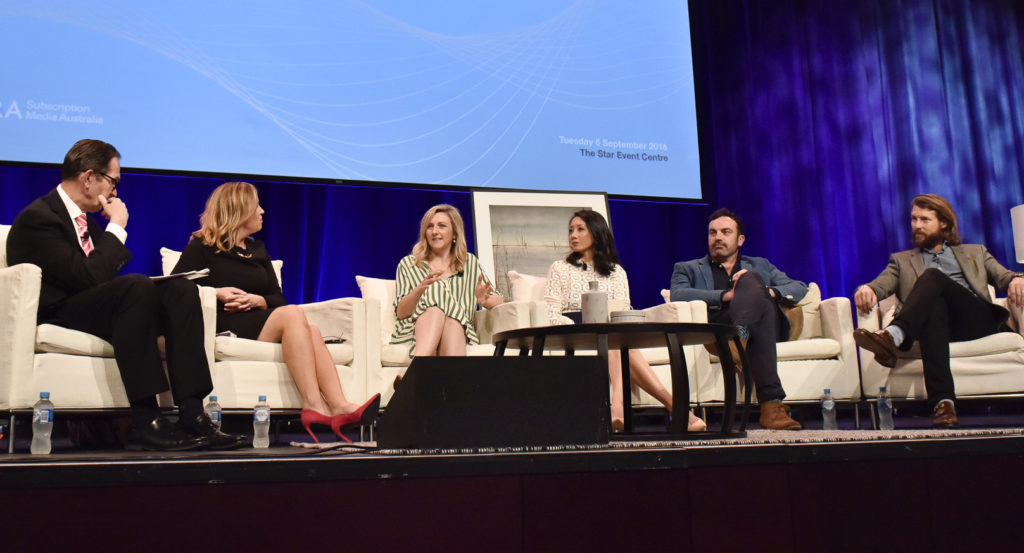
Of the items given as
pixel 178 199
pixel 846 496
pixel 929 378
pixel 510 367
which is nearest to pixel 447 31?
pixel 178 199

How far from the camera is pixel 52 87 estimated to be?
3.79 m

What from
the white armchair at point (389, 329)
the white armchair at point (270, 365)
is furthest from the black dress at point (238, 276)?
the white armchair at point (389, 329)

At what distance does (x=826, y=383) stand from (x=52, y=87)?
3.53 meters

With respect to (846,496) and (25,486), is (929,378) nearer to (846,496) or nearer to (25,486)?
(846,496)

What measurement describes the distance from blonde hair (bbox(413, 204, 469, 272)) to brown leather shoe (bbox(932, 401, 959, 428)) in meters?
1.93

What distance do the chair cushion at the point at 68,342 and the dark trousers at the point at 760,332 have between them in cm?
223

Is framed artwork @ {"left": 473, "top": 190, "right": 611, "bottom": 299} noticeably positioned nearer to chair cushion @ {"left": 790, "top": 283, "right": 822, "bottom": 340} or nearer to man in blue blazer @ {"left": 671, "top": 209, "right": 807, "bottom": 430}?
man in blue blazer @ {"left": 671, "top": 209, "right": 807, "bottom": 430}

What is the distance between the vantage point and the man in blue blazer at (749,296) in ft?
10.8

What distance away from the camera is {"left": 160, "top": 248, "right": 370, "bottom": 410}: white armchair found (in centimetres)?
303

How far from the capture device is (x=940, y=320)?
11.0 feet

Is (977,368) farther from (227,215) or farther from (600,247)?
(227,215)

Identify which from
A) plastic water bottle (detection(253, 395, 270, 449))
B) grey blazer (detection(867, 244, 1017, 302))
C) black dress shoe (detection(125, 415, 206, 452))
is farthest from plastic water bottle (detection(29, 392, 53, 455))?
grey blazer (detection(867, 244, 1017, 302))

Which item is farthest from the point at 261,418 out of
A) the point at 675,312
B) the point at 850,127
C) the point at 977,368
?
the point at 850,127

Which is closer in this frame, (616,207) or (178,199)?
(178,199)
